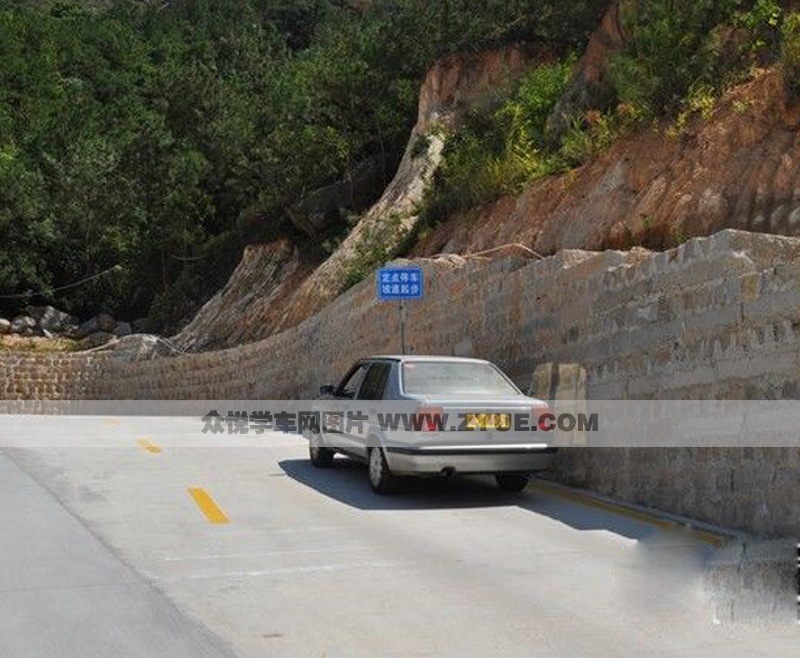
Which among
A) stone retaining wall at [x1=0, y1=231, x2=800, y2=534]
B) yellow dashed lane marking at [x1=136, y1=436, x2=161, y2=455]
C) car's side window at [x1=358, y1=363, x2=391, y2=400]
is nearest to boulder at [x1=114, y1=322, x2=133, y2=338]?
yellow dashed lane marking at [x1=136, y1=436, x2=161, y2=455]

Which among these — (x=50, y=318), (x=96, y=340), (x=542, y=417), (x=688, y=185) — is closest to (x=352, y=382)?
(x=542, y=417)

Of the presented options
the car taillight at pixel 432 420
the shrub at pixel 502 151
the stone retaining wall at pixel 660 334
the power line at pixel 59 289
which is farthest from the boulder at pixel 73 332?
the car taillight at pixel 432 420

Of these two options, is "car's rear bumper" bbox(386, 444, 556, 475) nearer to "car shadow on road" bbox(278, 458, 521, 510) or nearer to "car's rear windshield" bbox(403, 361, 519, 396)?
"car shadow on road" bbox(278, 458, 521, 510)

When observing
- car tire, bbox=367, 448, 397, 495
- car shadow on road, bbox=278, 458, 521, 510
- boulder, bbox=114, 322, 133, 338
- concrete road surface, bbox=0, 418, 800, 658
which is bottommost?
concrete road surface, bbox=0, 418, 800, 658

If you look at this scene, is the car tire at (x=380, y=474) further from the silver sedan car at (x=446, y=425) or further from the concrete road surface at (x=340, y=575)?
the concrete road surface at (x=340, y=575)

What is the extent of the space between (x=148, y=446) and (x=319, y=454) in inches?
171

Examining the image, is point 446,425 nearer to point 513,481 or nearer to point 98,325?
point 513,481

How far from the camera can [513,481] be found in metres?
11.5

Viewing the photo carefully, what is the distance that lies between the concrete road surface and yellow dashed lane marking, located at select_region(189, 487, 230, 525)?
2 cm

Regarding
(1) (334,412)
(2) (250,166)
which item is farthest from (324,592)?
(2) (250,166)

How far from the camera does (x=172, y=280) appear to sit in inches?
2067

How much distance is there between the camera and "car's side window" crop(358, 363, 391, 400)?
11772 mm

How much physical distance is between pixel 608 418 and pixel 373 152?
1170 inches

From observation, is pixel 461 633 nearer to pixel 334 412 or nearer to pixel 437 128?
pixel 334 412
